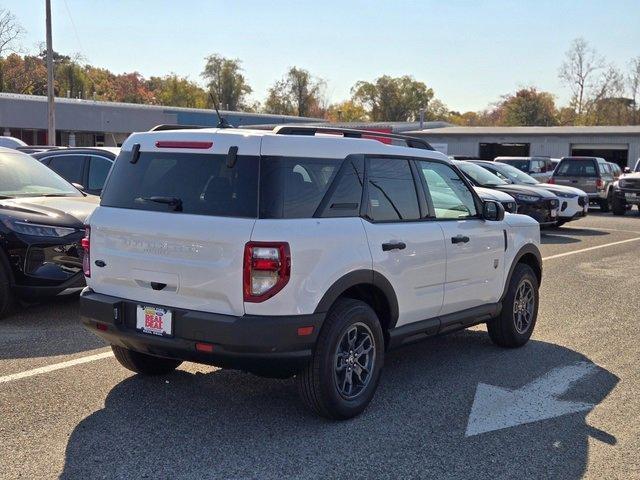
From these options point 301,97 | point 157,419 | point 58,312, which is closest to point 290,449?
point 157,419

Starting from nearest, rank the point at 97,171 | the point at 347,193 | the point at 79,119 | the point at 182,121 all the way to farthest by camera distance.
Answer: the point at 347,193
the point at 97,171
the point at 79,119
the point at 182,121

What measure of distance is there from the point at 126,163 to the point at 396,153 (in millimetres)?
1930

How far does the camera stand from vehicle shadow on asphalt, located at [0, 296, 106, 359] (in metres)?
6.23

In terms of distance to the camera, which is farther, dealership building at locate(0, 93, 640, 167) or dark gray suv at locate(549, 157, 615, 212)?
dealership building at locate(0, 93, 640, 167)

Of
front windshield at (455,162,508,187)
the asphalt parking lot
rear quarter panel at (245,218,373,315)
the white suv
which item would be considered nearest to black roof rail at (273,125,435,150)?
the white suv

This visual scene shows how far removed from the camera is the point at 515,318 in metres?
6.67

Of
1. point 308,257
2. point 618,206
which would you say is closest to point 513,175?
point 618,206

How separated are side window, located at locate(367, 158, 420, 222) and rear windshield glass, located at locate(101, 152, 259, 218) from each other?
3.29 ft

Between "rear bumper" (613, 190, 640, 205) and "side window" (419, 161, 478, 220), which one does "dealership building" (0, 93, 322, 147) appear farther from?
"side window" (419, 161, 478, 220)

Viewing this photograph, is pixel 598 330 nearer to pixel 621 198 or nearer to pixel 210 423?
pixel 210 423

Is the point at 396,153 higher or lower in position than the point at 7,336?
higher

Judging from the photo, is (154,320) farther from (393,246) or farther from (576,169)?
(576,169)

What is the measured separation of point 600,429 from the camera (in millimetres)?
4734

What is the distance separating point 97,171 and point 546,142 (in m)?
40.5
